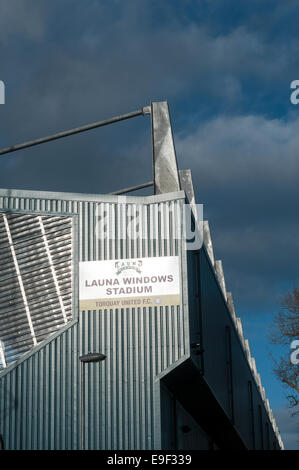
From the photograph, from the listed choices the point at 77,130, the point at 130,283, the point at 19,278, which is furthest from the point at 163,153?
the point at 19,278

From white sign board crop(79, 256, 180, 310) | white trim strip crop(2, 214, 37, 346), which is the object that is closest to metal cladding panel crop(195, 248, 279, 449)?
white sign board crop(79, 256, 180, 310)

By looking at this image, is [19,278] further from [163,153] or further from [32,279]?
[163,153]

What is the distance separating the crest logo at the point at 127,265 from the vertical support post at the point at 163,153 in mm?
3778

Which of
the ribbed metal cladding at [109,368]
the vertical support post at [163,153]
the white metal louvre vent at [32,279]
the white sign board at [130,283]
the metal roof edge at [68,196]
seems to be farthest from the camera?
the vertical support post at [163,153]

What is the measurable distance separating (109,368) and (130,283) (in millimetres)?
3430

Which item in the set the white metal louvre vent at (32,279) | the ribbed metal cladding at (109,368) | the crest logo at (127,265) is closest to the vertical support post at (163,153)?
the ribbed metal cladding at (109,368)

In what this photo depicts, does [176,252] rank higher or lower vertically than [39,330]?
higher

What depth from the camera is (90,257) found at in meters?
30.9

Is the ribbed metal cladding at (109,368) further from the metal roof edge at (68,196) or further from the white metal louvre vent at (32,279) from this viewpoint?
the metal roof edge at (68,196)

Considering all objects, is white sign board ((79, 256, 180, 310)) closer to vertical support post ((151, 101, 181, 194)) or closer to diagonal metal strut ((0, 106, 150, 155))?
vertical support post ((151, 101, 181, 194))

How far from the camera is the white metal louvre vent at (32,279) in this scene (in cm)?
3034
